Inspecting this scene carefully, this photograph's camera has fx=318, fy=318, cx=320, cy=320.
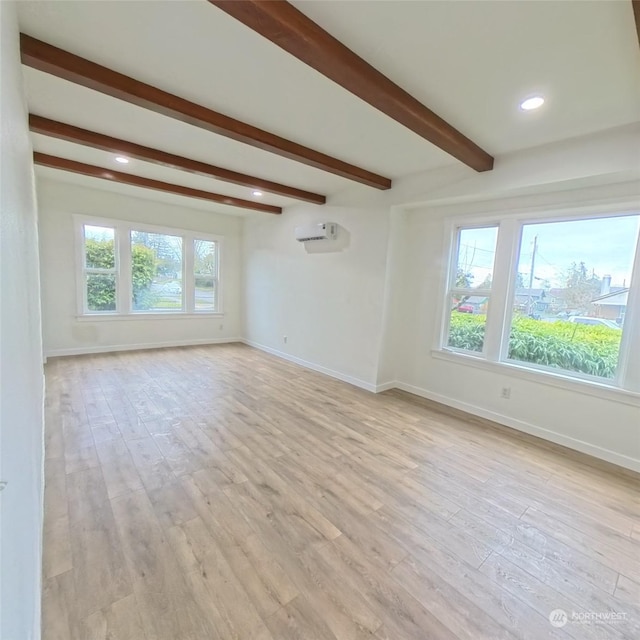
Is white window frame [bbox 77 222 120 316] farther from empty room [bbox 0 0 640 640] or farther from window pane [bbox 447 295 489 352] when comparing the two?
window pane [bbox 447 295 489 352]

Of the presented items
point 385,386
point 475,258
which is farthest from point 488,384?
point 475,258

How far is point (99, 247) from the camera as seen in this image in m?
5.09

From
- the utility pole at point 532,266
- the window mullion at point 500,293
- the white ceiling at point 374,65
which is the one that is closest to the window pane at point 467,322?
the window mullion at point 500,293

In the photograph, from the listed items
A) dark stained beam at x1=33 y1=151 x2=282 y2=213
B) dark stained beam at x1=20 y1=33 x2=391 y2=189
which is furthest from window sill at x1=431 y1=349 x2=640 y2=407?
dark stained beam at x1=33 y1=151 x2=282 y2=213

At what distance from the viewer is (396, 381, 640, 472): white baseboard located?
2.63 meters

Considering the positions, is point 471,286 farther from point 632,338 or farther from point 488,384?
point 632,338

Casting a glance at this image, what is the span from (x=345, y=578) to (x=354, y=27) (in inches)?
104

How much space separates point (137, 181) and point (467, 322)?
453 centimetres

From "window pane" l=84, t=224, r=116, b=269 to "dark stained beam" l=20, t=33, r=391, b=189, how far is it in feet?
12.0

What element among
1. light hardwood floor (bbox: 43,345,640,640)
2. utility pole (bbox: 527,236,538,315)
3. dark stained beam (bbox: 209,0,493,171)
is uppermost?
dark stained beam (bbox: 209,0,493,171)

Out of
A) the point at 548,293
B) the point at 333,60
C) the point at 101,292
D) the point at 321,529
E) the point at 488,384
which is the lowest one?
the point at 321,529

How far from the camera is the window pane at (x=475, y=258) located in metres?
3.46

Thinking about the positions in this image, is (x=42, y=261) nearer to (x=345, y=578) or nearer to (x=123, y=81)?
(x=123, y=81)

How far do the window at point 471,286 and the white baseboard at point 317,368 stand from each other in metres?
1.16
